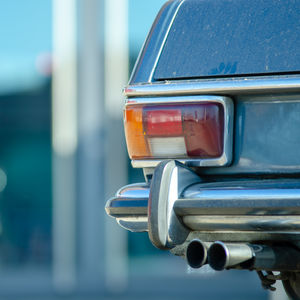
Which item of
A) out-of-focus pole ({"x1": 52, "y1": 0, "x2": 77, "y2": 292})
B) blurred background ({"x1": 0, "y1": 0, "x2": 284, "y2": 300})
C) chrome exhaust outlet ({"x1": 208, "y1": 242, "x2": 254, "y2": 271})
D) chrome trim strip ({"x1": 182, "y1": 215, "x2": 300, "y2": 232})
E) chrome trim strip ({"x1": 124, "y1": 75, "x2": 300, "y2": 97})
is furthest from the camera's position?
out-of-focus pole ({"x1": 52, "y1": 0, "x2": 77, "y2": 292})

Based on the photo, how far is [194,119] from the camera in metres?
2.55

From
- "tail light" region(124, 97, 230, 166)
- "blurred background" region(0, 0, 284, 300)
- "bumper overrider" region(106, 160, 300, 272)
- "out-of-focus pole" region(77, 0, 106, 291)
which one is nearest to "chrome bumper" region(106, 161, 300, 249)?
"bumper overrider" region(106, 160, 300, 272)

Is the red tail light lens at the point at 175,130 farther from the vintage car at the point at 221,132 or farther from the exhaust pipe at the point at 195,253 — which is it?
the exhaust pipe at the point at 195,253

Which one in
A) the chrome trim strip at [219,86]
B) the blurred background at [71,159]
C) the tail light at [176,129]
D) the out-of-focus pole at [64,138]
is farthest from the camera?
the out-of-focus pole at [64,138]

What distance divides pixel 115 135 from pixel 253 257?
20.5 feet

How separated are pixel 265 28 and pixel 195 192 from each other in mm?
581

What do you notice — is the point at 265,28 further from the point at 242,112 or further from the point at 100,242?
the point at 100,242

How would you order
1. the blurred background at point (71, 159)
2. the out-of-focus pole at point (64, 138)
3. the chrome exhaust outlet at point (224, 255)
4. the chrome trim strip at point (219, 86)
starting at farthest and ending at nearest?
1. the out-of-focus pole at point (64, 138)
2. the blurred background at point (71, 159)
3. the chrome trim strip at point (219, 86)
4. the chrome exhaust outlet at point (224, 255)

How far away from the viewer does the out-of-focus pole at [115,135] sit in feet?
27.6

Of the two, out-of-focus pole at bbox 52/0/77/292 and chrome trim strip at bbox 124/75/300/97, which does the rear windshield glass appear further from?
out-of-focus pole at bbox 52/0/77/292

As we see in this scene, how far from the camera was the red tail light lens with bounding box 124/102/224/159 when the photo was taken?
253 cm

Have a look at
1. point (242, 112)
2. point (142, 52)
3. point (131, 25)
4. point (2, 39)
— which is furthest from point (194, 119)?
point (2, 39)

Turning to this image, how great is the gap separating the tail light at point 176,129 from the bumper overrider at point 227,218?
0.39 ft

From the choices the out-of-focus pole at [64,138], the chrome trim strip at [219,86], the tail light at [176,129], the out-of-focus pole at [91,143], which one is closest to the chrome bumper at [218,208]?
the tail light at [176,129]
